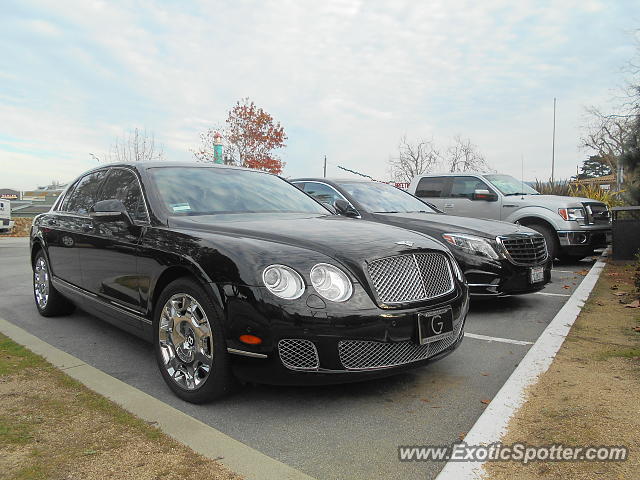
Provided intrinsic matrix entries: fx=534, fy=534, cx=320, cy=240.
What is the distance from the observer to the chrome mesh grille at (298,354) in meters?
2.93

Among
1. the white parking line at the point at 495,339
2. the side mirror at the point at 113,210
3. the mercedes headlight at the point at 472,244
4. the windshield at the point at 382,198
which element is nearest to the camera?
the side mirror at the point at 113,210

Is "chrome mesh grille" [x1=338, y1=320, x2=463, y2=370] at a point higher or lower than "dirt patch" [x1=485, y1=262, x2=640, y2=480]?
higher

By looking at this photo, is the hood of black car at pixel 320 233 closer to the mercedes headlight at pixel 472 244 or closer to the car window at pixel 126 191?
the car window at pixel 126 191

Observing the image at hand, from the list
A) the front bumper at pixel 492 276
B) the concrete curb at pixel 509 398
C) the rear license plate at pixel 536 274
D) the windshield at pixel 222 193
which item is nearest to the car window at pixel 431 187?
the rear license plate at pixel 536 274

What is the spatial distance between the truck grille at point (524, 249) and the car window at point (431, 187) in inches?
195

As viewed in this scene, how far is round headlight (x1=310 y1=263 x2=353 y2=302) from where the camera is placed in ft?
9.82

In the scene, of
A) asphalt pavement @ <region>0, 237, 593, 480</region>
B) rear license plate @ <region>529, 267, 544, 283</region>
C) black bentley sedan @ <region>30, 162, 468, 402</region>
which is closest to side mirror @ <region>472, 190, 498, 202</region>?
rear license plate @ <region>529, 267, 544, 283</region>

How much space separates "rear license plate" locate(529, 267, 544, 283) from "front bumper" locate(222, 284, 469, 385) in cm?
329

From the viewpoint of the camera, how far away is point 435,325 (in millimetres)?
3275

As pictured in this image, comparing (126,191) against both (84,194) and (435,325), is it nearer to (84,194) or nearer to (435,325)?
(84,194)

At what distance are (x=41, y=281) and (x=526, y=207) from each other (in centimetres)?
824

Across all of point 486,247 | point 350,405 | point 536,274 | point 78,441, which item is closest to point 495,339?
point 486,247

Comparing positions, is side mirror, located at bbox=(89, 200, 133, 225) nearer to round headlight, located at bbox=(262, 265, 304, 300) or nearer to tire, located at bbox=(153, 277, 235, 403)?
tire, located at bbox=(153, 277, 235, 403)

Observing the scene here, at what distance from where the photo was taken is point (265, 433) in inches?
115
